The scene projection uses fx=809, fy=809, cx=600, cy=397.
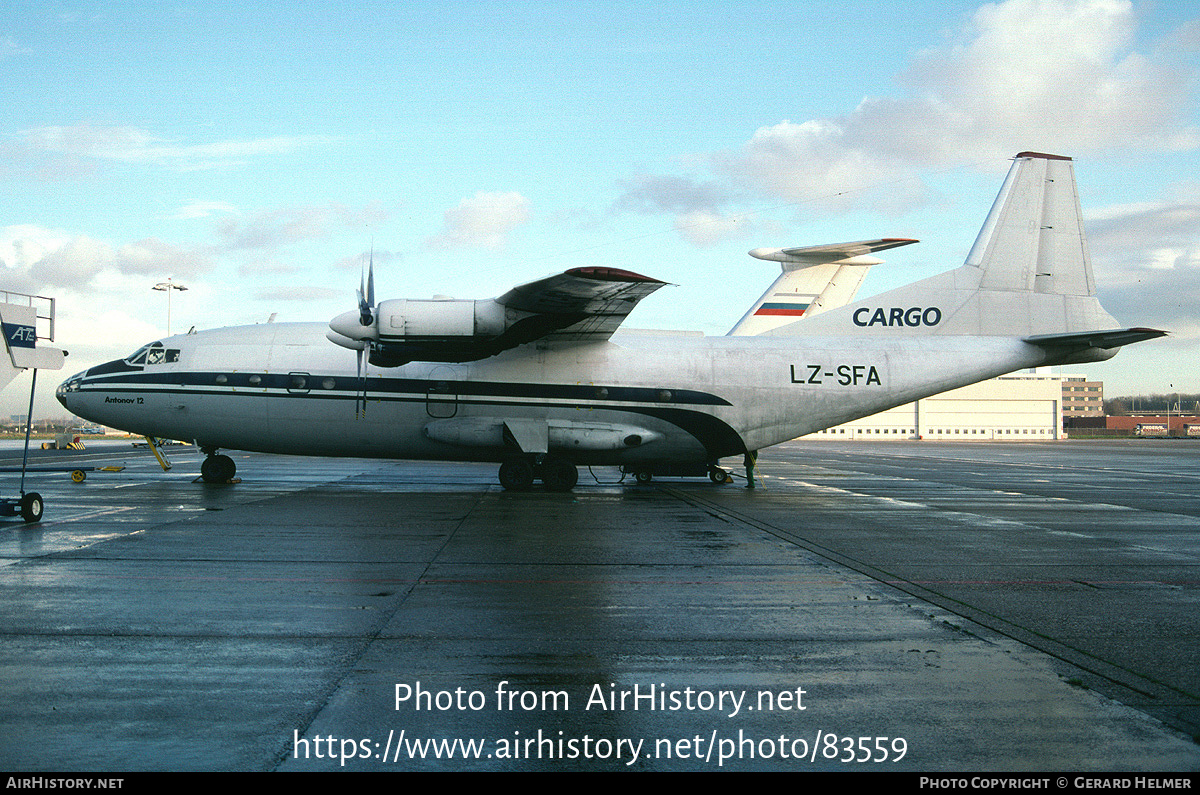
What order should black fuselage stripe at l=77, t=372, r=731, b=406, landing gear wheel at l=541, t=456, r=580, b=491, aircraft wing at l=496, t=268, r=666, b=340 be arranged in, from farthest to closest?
landing gear wheel at l=541, t=456, r=580, b=491
black fuselage stripe at l=77, t=372, r=731, b=406
aircraft wing at l=496, t=268, r=666, b=340

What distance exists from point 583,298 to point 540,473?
5.22 meters

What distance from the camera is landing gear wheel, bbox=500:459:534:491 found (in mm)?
20859

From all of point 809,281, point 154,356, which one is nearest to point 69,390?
point 154,356

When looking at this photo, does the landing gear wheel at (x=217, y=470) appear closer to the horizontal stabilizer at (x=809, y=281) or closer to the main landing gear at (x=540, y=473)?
the main landing gear at (x=540, y=473)

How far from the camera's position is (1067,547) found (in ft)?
41.0

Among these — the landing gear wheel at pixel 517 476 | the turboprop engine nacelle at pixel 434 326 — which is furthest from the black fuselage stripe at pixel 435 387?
the landing gear wheel at pixel 517 476

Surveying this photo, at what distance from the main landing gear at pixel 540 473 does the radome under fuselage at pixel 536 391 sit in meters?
0.38

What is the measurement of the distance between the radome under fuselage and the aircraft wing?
1.25 meters

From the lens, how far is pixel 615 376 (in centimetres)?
2092

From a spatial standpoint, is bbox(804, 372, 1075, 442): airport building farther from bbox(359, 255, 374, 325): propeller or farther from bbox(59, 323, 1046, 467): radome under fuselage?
bbox(359, 255, 374, 325): propeller

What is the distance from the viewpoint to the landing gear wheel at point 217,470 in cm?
2161

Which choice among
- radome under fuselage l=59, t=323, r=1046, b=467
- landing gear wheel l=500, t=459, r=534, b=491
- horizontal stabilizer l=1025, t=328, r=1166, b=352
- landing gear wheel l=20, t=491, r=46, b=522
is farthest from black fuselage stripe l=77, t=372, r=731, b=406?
horizontal stabilizer l=1025, t=328, r=1166, b=352

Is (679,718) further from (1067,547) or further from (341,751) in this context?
(1067,547)

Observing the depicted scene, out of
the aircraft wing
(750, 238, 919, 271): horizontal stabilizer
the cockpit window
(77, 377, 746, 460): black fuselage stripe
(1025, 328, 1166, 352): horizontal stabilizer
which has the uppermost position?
(750, 238, 919, 271): horizontal stabilizer
